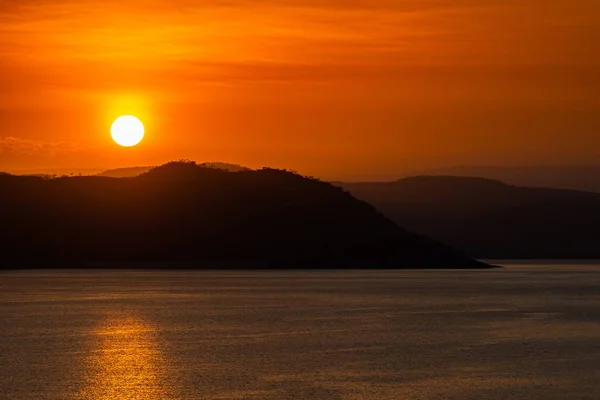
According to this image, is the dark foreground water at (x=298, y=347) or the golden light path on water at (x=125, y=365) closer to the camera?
the golden light path on water at (x=125, y=365)

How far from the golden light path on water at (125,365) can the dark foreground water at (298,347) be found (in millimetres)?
77

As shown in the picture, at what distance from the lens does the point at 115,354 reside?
59.0m

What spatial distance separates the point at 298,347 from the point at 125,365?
1172 centimetres

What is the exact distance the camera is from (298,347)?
206 feet

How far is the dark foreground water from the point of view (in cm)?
4719

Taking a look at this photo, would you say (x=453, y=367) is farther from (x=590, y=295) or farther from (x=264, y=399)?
(x=590, y=295)

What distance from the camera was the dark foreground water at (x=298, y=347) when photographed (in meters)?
47.2

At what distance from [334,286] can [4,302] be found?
159ft

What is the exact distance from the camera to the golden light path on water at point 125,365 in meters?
45.6

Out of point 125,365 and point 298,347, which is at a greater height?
point 298,347

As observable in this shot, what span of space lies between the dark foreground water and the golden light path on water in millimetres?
77

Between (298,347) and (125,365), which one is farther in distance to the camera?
(298,347)

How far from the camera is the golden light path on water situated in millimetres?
45625

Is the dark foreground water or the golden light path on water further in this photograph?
the dark foreground water
